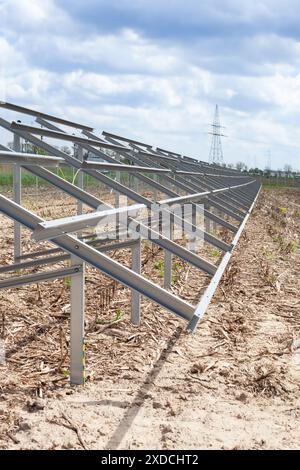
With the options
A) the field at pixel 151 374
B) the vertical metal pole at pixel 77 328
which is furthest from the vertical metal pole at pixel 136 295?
the vertical metal pole at pixel 77 328

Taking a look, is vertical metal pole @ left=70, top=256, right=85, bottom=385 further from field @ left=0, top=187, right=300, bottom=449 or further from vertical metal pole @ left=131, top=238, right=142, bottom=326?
vertical metal pole @ left=131, top=238, right=142, bottom=326

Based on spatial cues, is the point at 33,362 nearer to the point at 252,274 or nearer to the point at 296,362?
the point at 296,362

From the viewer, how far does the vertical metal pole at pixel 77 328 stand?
3.33m

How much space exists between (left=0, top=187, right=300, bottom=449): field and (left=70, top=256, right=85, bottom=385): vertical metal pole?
103mm

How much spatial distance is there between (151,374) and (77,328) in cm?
68

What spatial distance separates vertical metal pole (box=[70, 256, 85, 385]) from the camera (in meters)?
3.33

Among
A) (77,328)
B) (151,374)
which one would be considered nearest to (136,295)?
(151,374)

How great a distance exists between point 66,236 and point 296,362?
83.6 inches

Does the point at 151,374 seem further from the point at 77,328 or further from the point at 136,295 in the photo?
the point at 136,295

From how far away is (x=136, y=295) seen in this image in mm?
4578

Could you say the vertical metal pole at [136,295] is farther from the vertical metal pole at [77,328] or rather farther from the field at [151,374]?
the vertical metal pole at [77,328]

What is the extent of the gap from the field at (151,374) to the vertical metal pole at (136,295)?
0.36 ft

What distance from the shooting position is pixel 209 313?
207 inches
